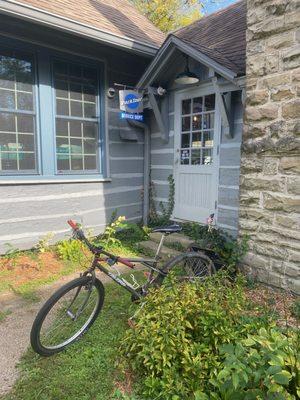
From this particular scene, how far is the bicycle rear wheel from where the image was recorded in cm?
316

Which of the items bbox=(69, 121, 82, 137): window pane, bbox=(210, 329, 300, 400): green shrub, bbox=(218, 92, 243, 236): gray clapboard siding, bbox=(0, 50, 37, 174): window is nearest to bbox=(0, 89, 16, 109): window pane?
bbox=(0, 50, 37, 174): window

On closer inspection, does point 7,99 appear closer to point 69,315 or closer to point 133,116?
point 133,116

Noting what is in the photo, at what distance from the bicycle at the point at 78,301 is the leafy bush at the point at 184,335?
40 cm

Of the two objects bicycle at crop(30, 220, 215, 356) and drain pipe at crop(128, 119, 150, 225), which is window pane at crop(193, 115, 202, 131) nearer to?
drain pipe at crop(128, 119, 150, 225)

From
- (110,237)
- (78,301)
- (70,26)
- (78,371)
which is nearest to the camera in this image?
(78,371)

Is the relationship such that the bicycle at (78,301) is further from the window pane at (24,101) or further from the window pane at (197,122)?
the window pane at (24,101)

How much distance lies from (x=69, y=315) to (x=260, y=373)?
5.34 ft

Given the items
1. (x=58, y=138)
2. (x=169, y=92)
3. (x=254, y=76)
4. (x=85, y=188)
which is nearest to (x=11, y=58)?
(x=58, y=138)

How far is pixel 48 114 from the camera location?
5.12 metres

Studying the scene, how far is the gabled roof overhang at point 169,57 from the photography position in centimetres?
418

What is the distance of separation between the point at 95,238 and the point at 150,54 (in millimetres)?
3446

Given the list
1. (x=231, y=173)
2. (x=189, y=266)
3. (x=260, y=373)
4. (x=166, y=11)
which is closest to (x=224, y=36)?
(x=231, y=173)

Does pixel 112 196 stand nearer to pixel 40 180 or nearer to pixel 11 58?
pixel 40 180

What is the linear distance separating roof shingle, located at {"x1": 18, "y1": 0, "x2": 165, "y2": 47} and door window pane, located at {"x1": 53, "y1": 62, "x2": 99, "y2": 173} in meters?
0.77
